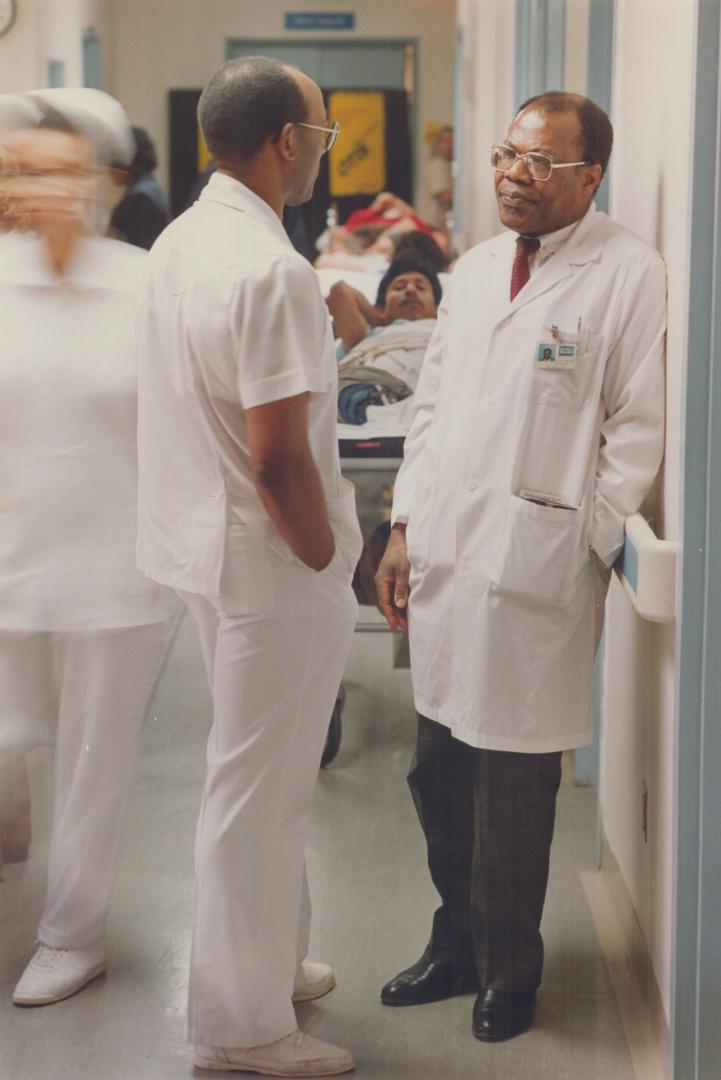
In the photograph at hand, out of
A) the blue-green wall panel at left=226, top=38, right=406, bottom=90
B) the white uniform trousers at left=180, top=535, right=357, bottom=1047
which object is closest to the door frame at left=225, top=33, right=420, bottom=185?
the blue-green wall panel at left=226, top=38, right=406, bottom=90

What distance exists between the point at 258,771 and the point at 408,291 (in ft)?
3.72

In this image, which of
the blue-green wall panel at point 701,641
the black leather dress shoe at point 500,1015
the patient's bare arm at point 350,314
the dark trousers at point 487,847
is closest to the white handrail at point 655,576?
the blue-green wall panel at point 701,641

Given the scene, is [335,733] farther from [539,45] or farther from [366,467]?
[539,45]

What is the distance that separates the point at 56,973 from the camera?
194 cm

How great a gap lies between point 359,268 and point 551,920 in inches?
45.6

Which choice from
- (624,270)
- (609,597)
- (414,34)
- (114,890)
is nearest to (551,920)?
(609,597)

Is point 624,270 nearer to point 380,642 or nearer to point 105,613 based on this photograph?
point 105,613

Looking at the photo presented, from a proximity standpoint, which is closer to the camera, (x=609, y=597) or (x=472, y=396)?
(x=472, y=396)

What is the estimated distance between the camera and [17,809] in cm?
202

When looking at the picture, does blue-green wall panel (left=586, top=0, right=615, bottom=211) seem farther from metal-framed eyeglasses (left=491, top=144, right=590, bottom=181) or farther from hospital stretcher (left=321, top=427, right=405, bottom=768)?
metal-framed eyeglasses (left=491, top=144, right=590, bottom=181)

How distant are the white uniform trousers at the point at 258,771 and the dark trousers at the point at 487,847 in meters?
0.26

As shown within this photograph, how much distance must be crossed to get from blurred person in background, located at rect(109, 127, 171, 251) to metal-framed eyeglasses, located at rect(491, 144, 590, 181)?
1.42ft

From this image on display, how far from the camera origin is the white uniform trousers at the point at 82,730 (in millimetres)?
1885

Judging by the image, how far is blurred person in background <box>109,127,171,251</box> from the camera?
171cm
